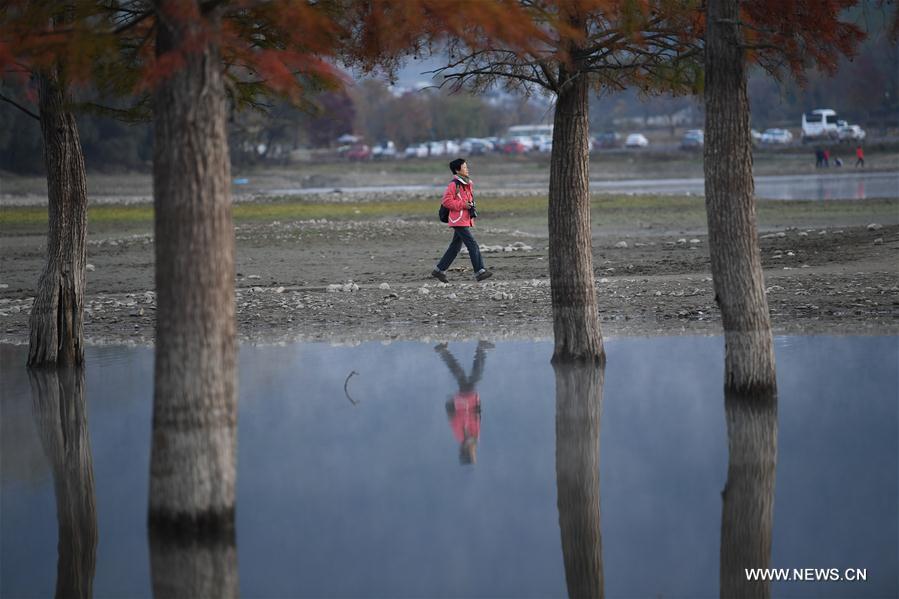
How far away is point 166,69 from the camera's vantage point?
7.70m

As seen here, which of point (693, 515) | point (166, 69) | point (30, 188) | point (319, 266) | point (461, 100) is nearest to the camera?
point (166, 69)

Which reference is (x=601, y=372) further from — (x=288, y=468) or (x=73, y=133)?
(x=73, y=133)

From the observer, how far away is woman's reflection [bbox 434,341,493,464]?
10.7 metres

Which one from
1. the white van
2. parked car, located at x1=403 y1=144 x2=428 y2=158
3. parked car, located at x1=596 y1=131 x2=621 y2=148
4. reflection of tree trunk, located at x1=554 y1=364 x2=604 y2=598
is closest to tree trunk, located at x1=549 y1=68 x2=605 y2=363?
reflection of tree trunk, located at x1=554 y1=364 x2=604 y2=598

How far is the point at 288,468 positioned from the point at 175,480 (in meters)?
2.26

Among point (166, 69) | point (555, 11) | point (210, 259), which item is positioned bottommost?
point (210, 259)

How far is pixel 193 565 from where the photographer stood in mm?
7812

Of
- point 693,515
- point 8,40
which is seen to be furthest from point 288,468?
point 8,40

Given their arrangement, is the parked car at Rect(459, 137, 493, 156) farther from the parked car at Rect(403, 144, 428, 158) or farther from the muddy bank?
the muddy bank

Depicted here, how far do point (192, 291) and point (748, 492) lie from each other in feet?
13.8

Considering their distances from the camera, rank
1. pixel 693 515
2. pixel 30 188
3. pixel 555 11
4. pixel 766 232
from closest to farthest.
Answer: pixel 693 515, pixel 555 11, pixel 766 232, pixel 30 188

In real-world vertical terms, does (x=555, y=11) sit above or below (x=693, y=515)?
above

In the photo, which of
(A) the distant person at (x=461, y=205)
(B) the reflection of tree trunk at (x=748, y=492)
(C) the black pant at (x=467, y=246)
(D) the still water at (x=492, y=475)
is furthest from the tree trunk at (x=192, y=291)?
(C) the black pant at (x=467, y=246)

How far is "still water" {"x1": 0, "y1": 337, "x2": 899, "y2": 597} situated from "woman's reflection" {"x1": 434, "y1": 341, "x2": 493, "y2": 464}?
4 cm
